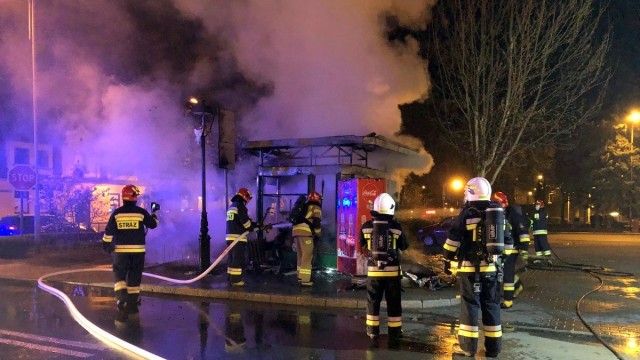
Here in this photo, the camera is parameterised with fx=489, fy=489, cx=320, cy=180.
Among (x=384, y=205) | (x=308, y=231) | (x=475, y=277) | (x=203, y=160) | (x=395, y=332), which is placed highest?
(x=203, y=160)

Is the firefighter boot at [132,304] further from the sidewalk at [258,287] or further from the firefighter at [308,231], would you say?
the firefighter at [308,231]

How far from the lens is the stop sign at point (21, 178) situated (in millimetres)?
13742

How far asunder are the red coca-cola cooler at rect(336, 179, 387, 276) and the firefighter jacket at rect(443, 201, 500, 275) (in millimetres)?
3780

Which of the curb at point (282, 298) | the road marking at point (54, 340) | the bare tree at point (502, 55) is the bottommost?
the curb at point (282, 298)

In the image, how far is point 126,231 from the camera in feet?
23.1

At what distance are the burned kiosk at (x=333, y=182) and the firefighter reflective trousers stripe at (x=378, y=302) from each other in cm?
249

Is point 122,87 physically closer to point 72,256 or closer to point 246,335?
point 72,256

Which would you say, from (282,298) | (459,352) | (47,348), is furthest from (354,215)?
(47,348)

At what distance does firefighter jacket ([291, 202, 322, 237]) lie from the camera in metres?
8.62

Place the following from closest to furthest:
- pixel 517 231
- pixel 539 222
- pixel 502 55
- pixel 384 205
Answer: pixel 384 205 < pixel 517 231 < pixel 539 222 < pixel 502 55

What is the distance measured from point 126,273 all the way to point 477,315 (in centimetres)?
493

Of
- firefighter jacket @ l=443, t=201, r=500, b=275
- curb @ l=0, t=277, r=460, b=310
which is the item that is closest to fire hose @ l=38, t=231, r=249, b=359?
curb @ l=0, t=277, r=460, b=310

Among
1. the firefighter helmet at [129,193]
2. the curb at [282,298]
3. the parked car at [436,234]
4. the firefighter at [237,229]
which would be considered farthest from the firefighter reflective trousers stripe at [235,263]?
the parked car at [436,234]

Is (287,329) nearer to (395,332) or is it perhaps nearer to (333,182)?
(395,332)
